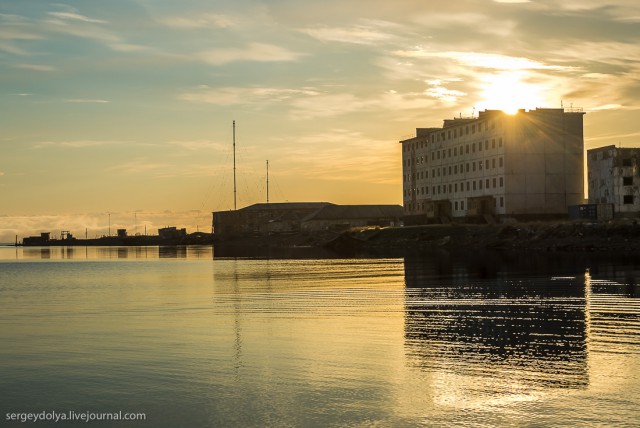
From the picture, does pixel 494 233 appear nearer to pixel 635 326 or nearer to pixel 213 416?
pixel 635 326

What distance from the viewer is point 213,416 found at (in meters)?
19.4

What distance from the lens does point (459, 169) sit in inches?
5935

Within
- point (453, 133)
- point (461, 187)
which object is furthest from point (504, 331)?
point (453, 133)

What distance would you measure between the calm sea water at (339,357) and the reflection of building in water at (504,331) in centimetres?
10

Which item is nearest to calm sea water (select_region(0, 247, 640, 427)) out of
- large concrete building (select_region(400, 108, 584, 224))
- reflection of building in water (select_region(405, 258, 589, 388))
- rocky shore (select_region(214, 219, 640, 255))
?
reflection of building in water (select_region(405, 258, 589, 388))

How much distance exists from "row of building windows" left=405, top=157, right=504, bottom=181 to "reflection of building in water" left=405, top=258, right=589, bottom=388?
86576 mm

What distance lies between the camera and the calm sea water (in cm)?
1953

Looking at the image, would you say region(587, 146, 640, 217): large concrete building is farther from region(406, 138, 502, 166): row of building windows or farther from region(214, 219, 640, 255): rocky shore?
region(214, 219, 640, 255): rocky shore

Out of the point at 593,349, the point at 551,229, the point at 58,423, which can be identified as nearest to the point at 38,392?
the point at 58,423

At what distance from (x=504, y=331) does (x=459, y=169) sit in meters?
122

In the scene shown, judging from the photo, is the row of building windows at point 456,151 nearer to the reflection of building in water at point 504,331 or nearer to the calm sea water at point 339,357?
the reflection of building in water at point 504,331

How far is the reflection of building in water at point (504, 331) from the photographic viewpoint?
23547 millimetres

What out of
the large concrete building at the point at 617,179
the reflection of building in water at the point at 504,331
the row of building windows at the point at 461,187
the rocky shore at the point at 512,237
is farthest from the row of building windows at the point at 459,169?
the reflection of building in water at the point at 504,331

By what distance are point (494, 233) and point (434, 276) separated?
212 ft
